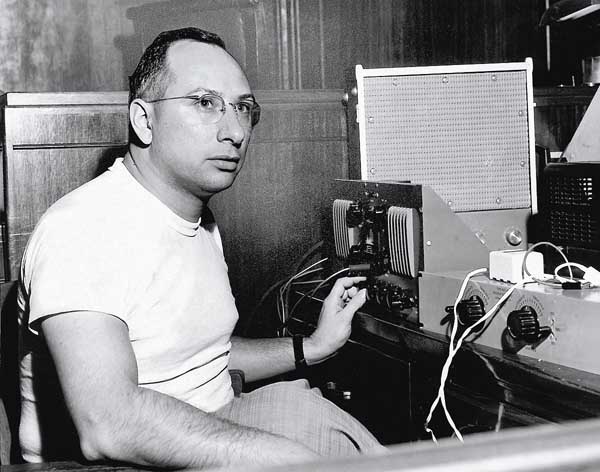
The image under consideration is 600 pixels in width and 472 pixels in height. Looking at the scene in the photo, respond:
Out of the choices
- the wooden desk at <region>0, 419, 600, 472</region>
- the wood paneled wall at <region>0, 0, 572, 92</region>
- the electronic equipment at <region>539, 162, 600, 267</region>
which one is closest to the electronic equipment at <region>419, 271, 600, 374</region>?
the electronic equipment at <region>539, 162, 600, 267</region>

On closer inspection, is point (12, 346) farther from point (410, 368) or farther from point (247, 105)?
point (410, 368)

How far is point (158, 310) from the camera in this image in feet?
5.00

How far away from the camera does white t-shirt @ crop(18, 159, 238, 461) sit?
4.44 ft

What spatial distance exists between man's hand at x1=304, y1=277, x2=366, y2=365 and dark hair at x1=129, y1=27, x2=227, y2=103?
71 centimetres

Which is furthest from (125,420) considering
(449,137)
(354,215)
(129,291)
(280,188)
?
(280,188)

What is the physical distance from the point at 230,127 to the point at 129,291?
→ 18.5 inches

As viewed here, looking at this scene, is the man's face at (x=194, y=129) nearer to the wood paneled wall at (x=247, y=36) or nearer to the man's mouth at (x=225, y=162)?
the man's mouth at (x=225, y=162)

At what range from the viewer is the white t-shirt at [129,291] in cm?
135

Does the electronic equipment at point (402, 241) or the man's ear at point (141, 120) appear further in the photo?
the electronic equipment at point (402, 241)

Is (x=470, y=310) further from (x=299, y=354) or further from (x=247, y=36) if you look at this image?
(x=247, y=36)

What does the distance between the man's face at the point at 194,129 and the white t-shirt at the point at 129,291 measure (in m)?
0.09

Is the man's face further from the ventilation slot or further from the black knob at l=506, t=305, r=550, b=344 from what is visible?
the black knob at l=506, t=305, r=550, b=344

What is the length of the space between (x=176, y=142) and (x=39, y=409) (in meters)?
0.62

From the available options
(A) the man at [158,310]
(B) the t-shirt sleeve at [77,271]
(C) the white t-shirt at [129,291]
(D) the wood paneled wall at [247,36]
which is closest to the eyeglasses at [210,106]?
(A) the man at [158,310]
